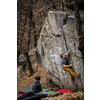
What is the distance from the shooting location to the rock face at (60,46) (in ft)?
12.5

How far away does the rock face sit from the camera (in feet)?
12.5

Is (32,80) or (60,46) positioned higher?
(60,46)

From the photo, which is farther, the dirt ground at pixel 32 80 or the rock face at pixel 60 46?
the dirt ground at pixel 32 80

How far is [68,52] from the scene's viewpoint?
393 centimetres

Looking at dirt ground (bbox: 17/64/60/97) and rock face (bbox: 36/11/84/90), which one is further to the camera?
dirt ground (bbox: 17/64/60/97)

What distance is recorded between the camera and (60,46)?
4266 mm

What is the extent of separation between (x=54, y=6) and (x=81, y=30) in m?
1.66

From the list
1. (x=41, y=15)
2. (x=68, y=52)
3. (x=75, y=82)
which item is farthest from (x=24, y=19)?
(x=75, y=82)

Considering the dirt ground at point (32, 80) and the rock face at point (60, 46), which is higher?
the rock face at point (60, 46)

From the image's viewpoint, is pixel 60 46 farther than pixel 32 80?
No

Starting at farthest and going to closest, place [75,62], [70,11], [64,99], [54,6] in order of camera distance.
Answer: [54,6] → [70,11] → [75,62] → [64,99]

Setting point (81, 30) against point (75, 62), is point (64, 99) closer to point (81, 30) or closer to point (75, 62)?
point (75, 62)

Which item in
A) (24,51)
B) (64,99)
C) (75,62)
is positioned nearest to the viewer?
(64,99)

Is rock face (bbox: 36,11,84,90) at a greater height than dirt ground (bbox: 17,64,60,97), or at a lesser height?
greater
